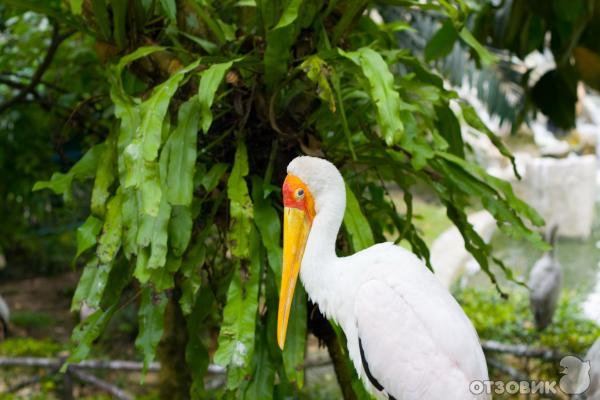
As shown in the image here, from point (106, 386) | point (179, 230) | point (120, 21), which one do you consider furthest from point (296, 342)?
point (106, 386)

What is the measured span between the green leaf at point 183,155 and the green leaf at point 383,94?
0.44 m

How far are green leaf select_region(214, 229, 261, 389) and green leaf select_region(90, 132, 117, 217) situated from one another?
1.28ft

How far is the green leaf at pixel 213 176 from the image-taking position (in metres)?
1.91

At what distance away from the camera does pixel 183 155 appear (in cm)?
180

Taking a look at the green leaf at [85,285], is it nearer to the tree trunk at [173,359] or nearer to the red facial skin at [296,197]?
→ the red facial skin at [296,197]

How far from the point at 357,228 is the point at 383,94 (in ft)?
1.20

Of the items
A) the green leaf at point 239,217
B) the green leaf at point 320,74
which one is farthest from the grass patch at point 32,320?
the green leaf at point 320,74

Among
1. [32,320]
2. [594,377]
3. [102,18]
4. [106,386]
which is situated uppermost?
[102,18]

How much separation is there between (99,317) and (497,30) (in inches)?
81.8

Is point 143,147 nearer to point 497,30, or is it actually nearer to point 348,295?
point 348,295

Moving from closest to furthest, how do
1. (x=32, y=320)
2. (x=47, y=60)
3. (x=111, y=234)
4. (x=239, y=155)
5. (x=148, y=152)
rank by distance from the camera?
(x=148, y=152)
(x=111, y=234)
(x=239, y=155)
(x=47, y=60)
(x=32, y=320)

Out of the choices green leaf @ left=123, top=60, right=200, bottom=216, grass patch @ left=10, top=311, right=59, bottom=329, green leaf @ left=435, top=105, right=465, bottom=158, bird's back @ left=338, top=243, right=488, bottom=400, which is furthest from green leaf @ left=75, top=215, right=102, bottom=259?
grass patch @ left=10, top=311, right=59, bottom=329

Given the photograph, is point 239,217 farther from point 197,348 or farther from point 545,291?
point 545,291

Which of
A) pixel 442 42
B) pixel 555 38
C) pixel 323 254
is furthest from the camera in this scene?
pixel 555 38
